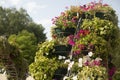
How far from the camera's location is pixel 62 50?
22.9 feet

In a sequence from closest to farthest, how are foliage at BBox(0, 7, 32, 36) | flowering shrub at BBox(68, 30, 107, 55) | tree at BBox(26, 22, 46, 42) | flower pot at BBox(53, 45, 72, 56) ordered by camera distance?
flowering shrub at BBox(68, 30, 107, 55)
flower pot at BBox(53, 45, 72, 56)
foliage at BBox(0, 7, 32, 36)
tree at BBox(26, 22, 46, 42)

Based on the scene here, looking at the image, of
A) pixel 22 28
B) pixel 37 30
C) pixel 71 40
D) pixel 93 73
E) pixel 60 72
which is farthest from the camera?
pixel 22 28

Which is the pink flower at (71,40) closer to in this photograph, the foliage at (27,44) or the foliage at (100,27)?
the foliage at (100,27)

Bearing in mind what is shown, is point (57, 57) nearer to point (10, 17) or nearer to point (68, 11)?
point (68, 11)

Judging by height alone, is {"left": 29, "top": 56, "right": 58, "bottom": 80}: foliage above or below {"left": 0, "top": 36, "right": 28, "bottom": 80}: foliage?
below

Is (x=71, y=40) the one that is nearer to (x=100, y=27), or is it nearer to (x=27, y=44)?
(x=100, y=27)

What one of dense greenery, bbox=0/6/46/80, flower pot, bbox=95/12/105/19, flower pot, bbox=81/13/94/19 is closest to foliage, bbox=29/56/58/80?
flower pot, bbox=81/13/94/19

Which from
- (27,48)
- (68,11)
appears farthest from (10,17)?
(68,11)

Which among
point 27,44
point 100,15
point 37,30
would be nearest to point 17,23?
point 37,30

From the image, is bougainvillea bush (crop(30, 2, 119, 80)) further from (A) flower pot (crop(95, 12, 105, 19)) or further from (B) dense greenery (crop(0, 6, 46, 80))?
(B) dense greenery (crop(0, 6, 46, 80))

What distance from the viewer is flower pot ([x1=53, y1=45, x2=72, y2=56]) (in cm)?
698

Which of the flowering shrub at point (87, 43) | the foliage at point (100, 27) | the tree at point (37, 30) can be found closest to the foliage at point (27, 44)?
the tree at point (37, 30)

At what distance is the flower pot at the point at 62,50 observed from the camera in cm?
698

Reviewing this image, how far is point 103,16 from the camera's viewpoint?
7.53m
